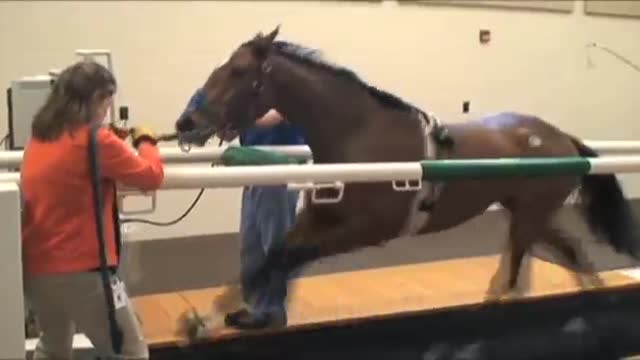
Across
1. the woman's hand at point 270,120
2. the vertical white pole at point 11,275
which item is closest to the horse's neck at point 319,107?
the woman's hand at point 270,120

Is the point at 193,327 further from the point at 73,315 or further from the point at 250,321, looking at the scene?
the point at 73,315

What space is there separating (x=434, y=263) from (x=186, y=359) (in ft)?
6.03

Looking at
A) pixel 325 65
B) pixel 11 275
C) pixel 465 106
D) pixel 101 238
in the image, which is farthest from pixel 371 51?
pixel 11 275

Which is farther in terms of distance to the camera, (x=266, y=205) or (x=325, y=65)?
(x=266, y=205)

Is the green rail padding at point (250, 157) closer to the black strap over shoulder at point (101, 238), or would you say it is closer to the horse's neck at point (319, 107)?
the horse's neck at point (319, 107)

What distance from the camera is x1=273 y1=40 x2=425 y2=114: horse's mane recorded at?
2582 mm

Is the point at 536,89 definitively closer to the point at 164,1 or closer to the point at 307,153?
the point at 164,1

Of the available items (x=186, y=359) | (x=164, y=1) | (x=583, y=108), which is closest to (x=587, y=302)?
(x=186, y=359)

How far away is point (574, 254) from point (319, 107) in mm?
1208

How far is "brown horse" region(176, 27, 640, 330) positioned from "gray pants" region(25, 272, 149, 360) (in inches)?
22.1

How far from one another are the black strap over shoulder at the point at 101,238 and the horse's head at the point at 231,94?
518 mm

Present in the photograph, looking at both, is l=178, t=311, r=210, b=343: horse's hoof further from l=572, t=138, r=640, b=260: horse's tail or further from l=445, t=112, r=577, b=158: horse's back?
l=572, t=138, r=640, b=260: horse's tail

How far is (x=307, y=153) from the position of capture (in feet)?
9.80

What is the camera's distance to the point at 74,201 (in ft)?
Result: 6.53
